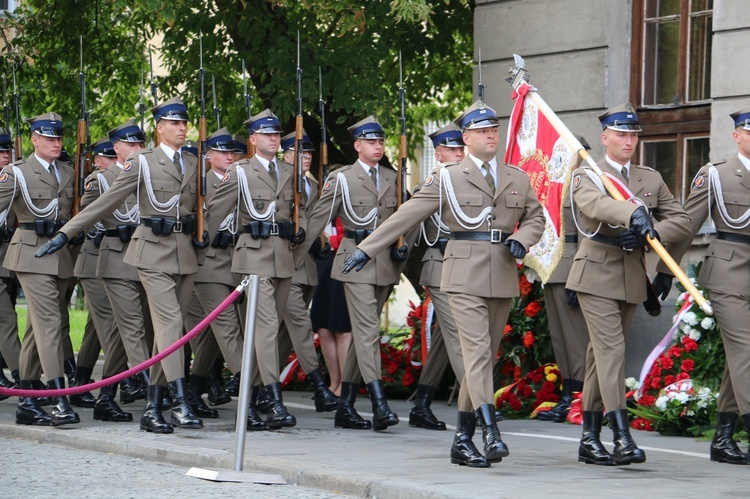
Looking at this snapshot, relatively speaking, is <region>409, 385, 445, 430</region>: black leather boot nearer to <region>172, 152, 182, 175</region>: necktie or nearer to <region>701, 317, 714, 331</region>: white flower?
<region>701, 317, 714, 331</region>: white flower

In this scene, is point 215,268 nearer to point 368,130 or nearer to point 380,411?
point 368,130

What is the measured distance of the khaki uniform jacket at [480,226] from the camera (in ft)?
28.6

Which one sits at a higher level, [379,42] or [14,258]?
[379,42]

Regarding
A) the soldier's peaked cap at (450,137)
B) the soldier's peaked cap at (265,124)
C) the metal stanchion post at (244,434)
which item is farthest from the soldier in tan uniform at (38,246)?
the soldier's peaked cap at (450,137)

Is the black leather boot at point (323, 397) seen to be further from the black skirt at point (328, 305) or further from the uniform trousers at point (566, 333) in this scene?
the uniform trousers at point (566, 333)

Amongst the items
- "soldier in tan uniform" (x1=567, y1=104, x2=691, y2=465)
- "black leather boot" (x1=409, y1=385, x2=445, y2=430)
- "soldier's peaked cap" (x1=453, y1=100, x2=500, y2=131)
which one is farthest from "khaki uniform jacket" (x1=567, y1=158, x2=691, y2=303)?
"black leather boot" (x1=409, y1=385, x2=445, y2=430)

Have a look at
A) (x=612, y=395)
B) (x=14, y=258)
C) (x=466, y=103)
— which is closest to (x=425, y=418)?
(x=612, y=395)

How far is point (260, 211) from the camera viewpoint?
10867 mm

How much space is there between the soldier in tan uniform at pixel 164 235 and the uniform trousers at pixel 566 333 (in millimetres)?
2870

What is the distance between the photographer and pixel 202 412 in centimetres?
1147

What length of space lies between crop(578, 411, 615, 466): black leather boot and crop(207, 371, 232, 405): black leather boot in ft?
14.4

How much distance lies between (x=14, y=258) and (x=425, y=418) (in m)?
3.34

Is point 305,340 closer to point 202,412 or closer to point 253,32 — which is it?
point 202,412

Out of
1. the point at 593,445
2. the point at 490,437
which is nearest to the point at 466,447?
the point at 490,437
